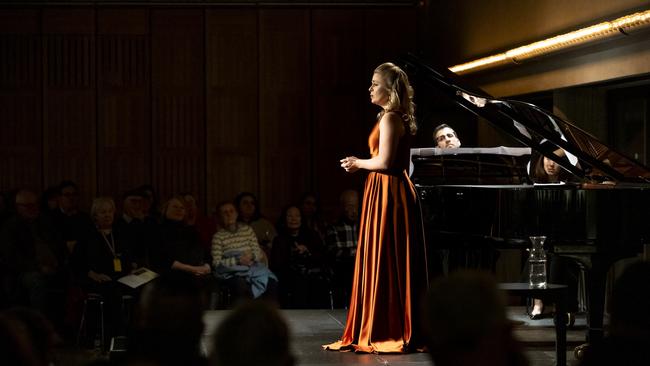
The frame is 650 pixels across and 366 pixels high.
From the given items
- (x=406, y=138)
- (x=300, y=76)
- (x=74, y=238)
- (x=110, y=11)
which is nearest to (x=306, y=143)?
(x=300, y=76)

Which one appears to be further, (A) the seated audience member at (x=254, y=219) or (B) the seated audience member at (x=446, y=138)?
(A) the seated audience member at (x=254, y=219)

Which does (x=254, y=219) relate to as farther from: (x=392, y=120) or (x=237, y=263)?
(x=392, y=120)

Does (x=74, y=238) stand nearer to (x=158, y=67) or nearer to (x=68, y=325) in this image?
(x=68, y=325)

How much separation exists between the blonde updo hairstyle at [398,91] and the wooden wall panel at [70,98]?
6282 mm

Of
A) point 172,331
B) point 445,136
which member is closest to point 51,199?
point 445,136

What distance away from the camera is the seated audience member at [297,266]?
343 inches

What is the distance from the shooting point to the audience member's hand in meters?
8.31

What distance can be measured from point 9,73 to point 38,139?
2.36ft

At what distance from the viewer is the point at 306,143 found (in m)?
11.4

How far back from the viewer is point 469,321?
183 cm

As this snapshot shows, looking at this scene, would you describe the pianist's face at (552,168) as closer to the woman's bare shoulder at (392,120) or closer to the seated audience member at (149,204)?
the woman's bare shoulder at (392,120)

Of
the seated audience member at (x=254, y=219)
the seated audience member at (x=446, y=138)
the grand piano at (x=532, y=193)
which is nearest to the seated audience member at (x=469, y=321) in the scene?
the grand piano at (x=532, y=193)

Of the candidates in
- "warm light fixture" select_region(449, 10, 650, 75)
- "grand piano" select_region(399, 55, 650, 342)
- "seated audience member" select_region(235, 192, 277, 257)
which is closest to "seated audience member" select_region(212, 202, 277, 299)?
"seated audience member" select_region(235, 192, 277, 257)

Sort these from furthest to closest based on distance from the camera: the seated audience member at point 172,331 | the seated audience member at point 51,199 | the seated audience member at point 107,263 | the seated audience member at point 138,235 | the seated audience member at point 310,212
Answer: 1. the seated audience member at point 310,212
2. the seated audience member at point 51,199
3. the seated audience member at point 138,235
4. the seated audience member at point 107,263
5. the seated audience member at point 172,331
